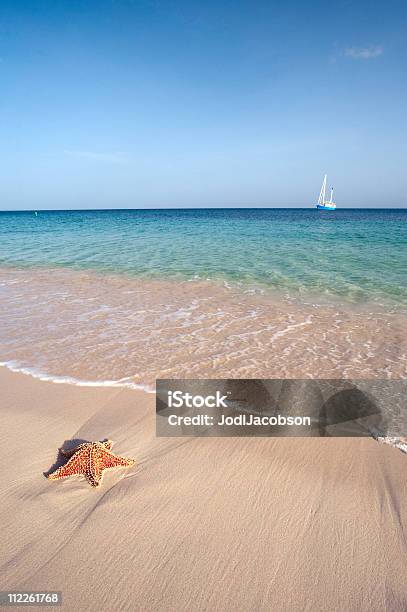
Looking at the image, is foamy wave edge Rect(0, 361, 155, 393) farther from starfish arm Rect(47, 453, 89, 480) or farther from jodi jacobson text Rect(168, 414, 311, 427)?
starfish arm Rect(47, 453, 89, 480)

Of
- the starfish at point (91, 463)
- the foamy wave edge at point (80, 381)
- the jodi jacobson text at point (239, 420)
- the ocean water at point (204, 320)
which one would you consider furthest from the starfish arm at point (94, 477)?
the ocean water at point (204, 320)

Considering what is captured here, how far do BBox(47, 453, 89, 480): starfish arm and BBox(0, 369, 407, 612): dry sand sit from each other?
0.07 m

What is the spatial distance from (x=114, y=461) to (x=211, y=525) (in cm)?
105

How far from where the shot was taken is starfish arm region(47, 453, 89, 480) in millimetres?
2939

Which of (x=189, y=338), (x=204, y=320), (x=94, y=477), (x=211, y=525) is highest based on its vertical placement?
(x=204, y=320)

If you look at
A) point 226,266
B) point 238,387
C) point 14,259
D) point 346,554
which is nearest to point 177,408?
point 238,387

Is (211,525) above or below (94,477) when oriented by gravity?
below

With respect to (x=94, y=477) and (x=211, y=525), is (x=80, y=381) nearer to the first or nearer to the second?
(x=94, y=477)

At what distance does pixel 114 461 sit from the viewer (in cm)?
308

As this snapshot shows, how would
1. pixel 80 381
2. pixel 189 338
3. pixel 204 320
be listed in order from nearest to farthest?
pixel 80 381 < pixel 189 338 < pixel 204 320

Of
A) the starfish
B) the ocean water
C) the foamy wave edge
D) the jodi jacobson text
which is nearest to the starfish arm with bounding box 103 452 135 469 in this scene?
the starfish

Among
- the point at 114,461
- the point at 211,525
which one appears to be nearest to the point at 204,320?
the point at 114,461

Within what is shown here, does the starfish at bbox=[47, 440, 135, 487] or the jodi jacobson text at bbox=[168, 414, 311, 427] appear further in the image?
the jodi jacobson text at bbox=[168, 414, 311, 427]

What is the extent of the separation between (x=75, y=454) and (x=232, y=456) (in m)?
1.50
